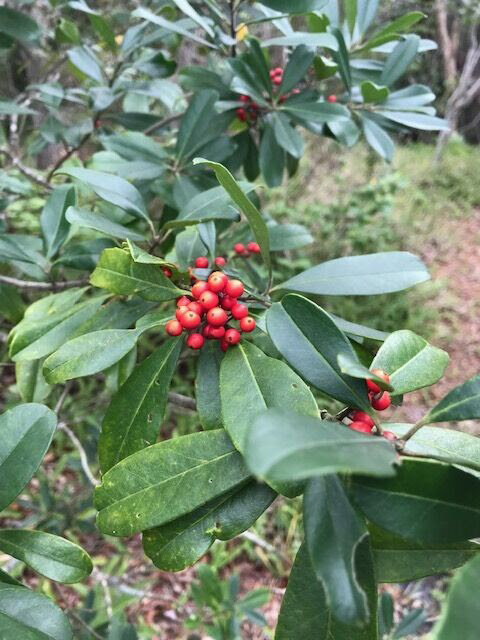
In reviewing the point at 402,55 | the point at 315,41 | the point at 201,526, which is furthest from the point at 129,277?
the point at 402,55

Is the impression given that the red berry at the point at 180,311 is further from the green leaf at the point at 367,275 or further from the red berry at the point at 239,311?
the green leaf at the point at 367,275

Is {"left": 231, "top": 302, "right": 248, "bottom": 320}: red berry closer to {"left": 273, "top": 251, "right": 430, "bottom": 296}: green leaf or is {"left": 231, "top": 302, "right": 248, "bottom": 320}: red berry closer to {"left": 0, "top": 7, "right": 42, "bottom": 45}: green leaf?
{"left": 273, "top": 251, "right": 430, "bottom": 296}: green leaf

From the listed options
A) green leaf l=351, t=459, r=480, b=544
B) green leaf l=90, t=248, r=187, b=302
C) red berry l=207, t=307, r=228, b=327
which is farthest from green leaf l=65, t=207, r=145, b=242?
green leaf l=351, t=459, r=480, b=544

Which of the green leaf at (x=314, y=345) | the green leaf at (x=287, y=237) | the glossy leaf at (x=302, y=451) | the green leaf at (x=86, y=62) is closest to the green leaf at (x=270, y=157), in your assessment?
the green leaf at (x=287, y=237)

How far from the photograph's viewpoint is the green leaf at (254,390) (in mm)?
527

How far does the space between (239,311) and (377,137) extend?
3.02ft

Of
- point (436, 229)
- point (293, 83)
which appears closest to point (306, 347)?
point (293, 83)

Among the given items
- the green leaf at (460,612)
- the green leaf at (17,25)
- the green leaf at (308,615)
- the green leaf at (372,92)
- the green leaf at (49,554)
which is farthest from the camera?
the green leaf at (17,25)

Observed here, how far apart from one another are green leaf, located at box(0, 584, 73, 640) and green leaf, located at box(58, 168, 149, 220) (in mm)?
547

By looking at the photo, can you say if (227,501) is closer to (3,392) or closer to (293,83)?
(293,83)

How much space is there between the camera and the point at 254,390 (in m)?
0.56

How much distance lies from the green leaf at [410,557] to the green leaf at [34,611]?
1.16 feet

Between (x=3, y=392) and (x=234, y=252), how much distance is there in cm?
199

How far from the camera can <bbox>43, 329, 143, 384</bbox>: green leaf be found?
2.01 ft
